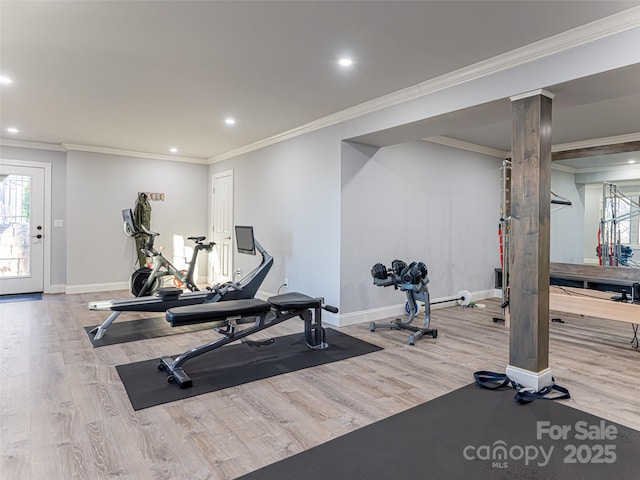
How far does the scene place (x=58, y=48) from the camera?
9.32ft


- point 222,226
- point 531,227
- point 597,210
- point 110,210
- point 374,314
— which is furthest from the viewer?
point 222,226

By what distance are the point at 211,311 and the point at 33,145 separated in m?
5.30

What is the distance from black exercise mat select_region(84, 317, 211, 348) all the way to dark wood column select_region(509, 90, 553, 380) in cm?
323

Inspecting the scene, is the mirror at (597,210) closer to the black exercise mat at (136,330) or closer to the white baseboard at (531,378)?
the white baseboard at (531,378)

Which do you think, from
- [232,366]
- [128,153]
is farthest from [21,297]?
[232,366]

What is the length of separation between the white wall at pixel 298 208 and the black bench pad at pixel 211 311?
4.95 ft

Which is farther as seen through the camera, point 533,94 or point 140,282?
point 140,282

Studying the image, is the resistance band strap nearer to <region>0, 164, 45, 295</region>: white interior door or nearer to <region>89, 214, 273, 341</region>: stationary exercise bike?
<region>89, 214, 273, 341</region>: stationary exercise bike

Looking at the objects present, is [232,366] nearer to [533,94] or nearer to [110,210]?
[533,94]

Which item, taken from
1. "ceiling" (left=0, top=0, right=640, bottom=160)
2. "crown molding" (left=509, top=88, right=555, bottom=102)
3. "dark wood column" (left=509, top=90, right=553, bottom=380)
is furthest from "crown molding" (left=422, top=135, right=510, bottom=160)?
"dark wood column" (left=509, top=90, right=553, bottom=380)

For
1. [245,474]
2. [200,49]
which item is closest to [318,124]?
[200,49]

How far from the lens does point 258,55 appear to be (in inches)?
115

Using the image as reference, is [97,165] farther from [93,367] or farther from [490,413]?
[490,413]

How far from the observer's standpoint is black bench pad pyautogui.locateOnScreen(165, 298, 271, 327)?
2.82 metres
